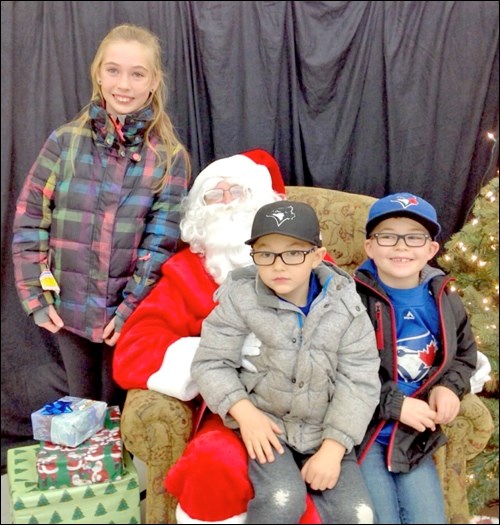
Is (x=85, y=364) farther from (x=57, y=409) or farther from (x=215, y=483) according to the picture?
(x=215, y=483)

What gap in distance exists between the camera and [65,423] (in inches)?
75.7

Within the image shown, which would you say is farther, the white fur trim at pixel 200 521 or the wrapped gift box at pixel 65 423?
the wrapped gift box at pixel 65 423

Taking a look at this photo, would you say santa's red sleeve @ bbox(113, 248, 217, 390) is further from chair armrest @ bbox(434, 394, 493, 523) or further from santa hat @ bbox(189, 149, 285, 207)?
chair armrest @ bbox(434, 394, 493, 523)

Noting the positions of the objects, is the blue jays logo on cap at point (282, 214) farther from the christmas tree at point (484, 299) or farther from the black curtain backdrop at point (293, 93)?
the black curtain backdrop at point (293, 93)

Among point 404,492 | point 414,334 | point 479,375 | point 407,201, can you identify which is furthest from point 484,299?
point 404,492

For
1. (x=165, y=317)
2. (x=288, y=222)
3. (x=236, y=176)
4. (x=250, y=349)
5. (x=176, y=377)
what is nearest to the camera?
(x=288, y=222)

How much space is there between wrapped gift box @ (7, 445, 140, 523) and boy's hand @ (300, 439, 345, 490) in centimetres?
66

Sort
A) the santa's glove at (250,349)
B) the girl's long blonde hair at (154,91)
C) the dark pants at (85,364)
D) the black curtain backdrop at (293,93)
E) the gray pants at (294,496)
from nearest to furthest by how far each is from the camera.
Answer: the gray pants at (294,496), the santa's glove at (250,349), the girl's long blonde hair at (154,91), the dark pants at (85,364), the black curtain backdrop at (293,93)

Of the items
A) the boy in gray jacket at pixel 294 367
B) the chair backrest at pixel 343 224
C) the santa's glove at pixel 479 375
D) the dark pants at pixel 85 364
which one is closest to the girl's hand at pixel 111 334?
the dark pants at pixel 85 364

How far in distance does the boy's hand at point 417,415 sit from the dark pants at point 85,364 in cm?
116

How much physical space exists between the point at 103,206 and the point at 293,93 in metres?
1.05

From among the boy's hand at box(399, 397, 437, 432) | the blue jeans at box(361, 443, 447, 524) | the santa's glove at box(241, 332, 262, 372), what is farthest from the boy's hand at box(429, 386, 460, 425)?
the santa's glove at box(241, 332, 262, 372)

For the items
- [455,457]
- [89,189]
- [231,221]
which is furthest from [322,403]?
[89,189]

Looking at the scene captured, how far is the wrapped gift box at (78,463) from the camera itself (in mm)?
1888
